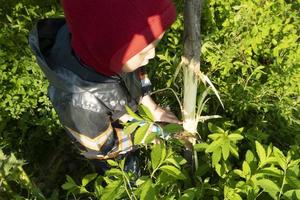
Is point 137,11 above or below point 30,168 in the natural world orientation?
above

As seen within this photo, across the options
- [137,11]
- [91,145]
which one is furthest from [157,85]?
[137,11]

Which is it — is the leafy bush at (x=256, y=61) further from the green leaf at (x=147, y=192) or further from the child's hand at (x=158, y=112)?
the green leaf at (x=147, y=192)

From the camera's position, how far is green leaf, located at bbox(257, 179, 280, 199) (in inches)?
61.9

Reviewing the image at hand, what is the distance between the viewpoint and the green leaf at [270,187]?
1.57m

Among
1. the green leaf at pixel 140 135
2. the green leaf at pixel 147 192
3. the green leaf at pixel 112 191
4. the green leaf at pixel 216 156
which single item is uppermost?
the green leaf at pixel 140 135

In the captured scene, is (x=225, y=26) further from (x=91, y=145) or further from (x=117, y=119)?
(x=91, y=145)

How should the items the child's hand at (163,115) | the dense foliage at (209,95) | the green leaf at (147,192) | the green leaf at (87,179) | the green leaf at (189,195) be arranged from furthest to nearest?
the child's hand at (163,115) < the dense foliage at (209,95) < the green leaf at (87,179) < the green leaf at (189,195) < the green leaf at (147,192)

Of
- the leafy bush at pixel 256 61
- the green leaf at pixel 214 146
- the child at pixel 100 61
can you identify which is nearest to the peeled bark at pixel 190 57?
the child at pixel 100 61

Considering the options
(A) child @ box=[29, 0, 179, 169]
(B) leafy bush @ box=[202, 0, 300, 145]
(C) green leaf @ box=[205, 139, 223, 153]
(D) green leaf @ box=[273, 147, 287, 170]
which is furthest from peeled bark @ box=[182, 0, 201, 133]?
(B) leafy bush @ box=[202, 0, 300, 145]

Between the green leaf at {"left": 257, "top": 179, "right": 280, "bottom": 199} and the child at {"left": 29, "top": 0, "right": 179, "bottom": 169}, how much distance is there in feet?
2.15

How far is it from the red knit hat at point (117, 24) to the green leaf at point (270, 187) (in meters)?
0.66

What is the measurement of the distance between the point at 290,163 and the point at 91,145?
0.95 m

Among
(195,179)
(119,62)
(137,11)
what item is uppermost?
(137,11)

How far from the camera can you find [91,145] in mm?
2195
